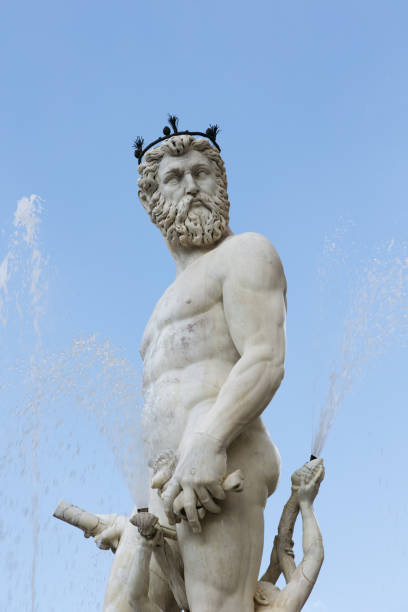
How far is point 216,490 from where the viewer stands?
16.1ft

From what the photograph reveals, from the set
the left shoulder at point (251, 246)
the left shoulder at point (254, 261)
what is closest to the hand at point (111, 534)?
the left shoulder at point (254, 261)

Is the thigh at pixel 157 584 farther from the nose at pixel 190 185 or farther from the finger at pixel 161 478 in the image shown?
the nose at pixel 190 185

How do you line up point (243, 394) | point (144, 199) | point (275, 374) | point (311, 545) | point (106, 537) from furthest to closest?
1. point (144, 199)
2. point (106, 537)
3. point (311, 545)
4. point (275, 374)
5. point (243, 394)

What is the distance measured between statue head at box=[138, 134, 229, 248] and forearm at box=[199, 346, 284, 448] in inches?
44.6

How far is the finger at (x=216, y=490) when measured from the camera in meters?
4.89

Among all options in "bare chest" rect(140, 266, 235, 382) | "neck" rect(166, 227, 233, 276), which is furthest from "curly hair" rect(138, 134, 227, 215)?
"bare chest" rect(140, 266, 235, 382)

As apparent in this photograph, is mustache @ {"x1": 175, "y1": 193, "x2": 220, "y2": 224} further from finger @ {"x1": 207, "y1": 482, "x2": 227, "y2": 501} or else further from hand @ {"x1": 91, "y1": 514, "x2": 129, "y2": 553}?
hand @ {"x1": 91, "y1": 514, "x2": 129, "y2": 553}

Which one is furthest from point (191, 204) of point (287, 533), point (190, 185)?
point (287, 533)

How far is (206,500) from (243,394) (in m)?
0.63

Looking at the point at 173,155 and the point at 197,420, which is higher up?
the point at 173,155

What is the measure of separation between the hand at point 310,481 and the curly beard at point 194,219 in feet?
5.27

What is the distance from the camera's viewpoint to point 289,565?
554 centimetres

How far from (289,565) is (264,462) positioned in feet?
2.27

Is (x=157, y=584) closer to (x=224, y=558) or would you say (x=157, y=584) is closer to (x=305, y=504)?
(x=224, y=558)
